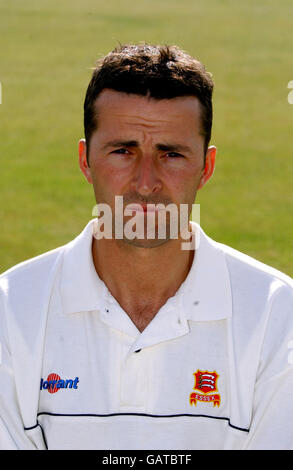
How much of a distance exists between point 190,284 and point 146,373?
313 mm

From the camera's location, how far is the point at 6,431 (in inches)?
102

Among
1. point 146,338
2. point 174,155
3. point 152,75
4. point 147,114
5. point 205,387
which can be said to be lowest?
point 205,387

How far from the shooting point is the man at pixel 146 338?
2.59m

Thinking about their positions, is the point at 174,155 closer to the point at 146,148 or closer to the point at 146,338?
the point at 146,148

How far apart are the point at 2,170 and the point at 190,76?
6868 millimetres

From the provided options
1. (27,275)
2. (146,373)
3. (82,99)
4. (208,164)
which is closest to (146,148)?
(208,164)

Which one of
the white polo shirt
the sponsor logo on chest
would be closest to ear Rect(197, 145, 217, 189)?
the white polo shirt

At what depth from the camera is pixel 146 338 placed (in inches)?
103

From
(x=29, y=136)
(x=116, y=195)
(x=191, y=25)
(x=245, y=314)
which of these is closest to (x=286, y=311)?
(x=245, y=314)

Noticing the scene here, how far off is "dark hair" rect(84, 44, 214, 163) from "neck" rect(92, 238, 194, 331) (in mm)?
359

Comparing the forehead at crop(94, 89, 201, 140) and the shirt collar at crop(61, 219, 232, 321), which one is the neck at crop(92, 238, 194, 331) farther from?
the forehead at crop(94, 89, 201, 140)

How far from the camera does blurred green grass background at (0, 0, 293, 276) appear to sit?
7871 mm

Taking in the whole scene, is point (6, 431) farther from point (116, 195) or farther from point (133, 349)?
point (116, 195)

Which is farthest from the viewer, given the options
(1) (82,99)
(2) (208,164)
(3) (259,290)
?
(1) (82,99)
